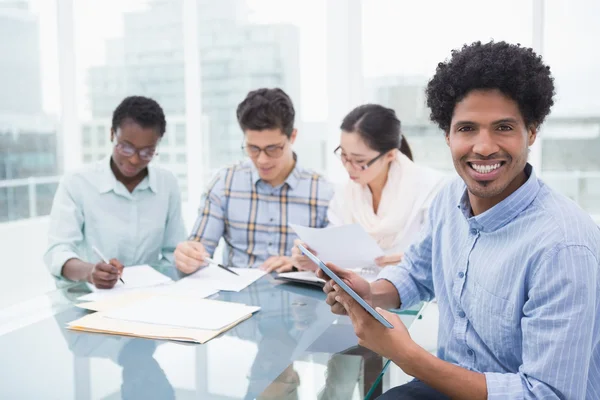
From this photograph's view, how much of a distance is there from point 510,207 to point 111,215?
1.59 meters

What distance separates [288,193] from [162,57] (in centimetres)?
247

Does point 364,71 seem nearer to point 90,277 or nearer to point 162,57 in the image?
point 162,57

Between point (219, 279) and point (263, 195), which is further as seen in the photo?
point (263, 195)

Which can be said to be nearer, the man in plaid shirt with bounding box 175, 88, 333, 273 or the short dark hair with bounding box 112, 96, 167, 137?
the short dark hair with bounding box 112, 96, 167, 137

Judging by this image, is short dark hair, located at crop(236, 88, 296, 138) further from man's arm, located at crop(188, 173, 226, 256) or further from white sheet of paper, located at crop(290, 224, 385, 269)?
white sheet of paper, located at crop(290, 224, 385, 269)

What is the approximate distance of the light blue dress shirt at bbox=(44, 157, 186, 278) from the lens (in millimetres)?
2080

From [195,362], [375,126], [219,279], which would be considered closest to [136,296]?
[219,279]

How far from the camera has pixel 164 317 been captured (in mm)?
1314

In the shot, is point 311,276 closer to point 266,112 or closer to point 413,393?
point 413,393

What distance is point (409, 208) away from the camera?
89.7 inches

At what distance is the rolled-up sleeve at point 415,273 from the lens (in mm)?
1381

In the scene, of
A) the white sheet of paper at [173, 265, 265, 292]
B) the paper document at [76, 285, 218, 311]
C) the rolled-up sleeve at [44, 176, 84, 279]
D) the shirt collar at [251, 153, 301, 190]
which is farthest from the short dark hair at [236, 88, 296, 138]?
the paper document at [76, 285, 218, 311]

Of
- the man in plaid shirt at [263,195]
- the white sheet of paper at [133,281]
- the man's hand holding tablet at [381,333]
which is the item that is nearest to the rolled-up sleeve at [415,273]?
the man's hand holding tablet at [381,333]

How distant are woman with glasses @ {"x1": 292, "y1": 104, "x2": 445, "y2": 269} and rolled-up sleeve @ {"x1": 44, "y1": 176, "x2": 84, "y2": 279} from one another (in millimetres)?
994
